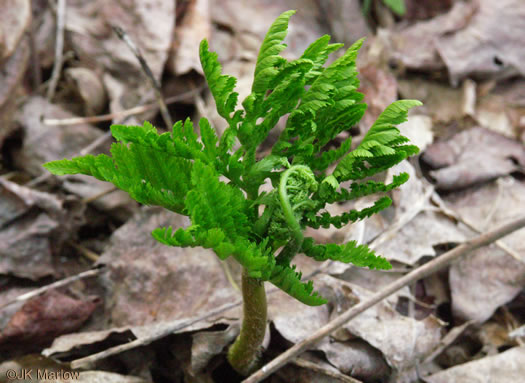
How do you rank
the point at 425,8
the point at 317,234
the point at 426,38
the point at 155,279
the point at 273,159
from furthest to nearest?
the point at 425,8
the point at 426,38
the point at 317,234
the point at 155,279
the point at 273,159

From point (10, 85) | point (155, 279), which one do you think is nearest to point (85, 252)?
point (155, 279)

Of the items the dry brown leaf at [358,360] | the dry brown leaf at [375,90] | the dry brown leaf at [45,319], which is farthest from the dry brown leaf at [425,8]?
the dry brown leaf at [45,319]

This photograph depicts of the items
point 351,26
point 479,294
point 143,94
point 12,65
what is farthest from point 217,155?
point 351,26

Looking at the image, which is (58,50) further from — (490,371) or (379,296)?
(490,371)

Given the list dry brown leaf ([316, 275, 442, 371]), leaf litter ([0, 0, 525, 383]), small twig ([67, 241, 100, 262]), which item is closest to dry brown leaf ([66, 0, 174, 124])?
leaf litter ([0, 0, 525, 383])

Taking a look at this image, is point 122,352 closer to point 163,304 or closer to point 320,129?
point 163,304

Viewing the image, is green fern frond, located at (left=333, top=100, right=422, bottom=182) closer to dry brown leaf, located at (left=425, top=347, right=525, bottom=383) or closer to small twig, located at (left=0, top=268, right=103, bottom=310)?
dry brown leaf, located at (left=425, top=347, right=525, bottom=383)
